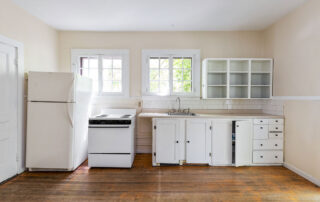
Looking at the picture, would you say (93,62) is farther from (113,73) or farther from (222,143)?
(222,143)

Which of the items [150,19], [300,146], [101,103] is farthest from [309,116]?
[101,103]

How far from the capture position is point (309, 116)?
2.64m

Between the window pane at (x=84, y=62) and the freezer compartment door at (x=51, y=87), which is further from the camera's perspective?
the window pane at (x=84, y=62)

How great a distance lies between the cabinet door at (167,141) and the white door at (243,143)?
3.57ft

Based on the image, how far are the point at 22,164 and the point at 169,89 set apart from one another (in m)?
3.01

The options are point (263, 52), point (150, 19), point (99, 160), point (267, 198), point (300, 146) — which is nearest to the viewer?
point (267, 198)

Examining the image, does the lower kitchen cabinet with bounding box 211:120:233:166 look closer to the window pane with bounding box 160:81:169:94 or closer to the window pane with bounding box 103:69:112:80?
the window pane with bounding box 160:81:169:94

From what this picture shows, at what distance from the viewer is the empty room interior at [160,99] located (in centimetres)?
256

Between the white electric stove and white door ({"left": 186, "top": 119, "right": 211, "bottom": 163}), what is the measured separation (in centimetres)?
108

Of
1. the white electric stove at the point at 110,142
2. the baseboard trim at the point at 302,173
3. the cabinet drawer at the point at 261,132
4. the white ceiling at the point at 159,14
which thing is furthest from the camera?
the cabinet drawer at the point at 261,132

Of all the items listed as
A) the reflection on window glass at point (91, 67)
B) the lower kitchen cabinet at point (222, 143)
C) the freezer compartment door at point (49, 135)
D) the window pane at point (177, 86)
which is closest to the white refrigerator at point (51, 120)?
the freezer compartment door at point (49, 135)

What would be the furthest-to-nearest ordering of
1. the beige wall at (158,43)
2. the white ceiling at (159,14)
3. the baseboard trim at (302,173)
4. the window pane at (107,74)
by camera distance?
the window pane at (107,74) < the beige wall at (158,43) < the white ceiling at (159,14) < the baseboard trim at (302,173)

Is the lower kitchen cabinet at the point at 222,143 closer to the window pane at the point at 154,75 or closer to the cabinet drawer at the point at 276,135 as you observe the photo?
the cabinet drawer at the point at 276,135

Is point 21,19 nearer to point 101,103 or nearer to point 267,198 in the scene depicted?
point 101,103
